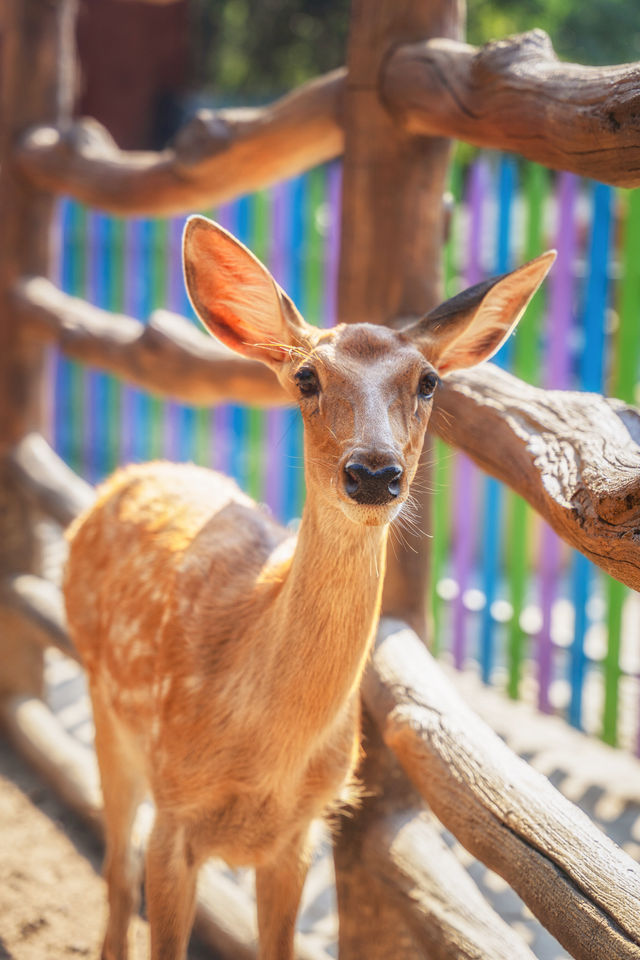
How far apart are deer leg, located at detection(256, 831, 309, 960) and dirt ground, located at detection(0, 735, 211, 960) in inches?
27.9

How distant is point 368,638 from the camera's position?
2.16 meters

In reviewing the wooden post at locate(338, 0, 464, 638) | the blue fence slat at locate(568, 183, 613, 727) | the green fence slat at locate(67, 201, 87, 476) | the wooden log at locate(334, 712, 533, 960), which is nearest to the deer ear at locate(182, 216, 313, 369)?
the wooden post at locate(338, 0, 464, 638)

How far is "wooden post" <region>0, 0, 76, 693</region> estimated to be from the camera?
420 centimetres

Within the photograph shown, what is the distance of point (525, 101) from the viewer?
202 cm

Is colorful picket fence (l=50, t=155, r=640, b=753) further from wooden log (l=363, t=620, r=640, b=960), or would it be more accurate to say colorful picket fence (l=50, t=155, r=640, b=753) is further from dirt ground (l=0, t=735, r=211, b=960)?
dirt ground (l=0, t=735, r=211, b=960)

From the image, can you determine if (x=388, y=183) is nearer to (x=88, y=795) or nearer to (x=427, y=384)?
(x=427, y=384)

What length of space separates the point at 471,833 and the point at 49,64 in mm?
3557

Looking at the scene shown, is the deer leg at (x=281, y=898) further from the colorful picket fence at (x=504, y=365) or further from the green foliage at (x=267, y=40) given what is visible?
the green foliage at (x=267, y=40)

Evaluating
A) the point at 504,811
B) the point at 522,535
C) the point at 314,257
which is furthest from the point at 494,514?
the point at 504,811

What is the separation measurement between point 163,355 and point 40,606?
54.3 inches

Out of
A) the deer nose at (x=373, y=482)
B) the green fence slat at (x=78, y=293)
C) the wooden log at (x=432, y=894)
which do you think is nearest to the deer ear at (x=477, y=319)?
the deer nose at (x=373, y=482)

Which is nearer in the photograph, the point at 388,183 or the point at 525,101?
the point at 525,101

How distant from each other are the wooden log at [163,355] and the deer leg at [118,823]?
0.97 metres

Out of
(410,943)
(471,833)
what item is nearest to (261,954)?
(410,943)
